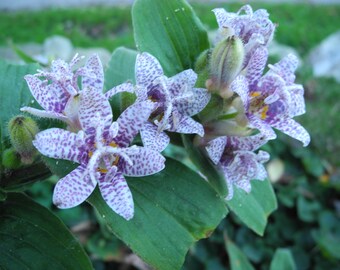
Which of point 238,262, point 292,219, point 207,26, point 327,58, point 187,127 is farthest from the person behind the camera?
point 327,58

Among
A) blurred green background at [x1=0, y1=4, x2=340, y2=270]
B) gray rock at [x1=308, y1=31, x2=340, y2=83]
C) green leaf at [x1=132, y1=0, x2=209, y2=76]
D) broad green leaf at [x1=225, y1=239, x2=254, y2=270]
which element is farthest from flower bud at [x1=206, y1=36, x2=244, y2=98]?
gray rock at [x1=308, y1=31, x2=340, y2=83]

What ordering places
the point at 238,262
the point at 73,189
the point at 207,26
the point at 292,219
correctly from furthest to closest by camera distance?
the point at 207,26, the point at 292,219, the point at 238,262, the point at 73,189

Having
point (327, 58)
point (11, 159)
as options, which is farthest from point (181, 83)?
point (327, 58)

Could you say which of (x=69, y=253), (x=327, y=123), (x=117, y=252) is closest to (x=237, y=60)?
(x=69, y=253)

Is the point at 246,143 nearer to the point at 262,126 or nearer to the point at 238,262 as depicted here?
the point at 262,126

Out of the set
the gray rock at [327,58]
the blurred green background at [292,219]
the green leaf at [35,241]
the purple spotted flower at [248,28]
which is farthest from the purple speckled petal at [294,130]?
the gray rock at [327,58]

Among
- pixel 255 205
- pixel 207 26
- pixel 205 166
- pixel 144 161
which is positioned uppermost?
pixel 144 161
